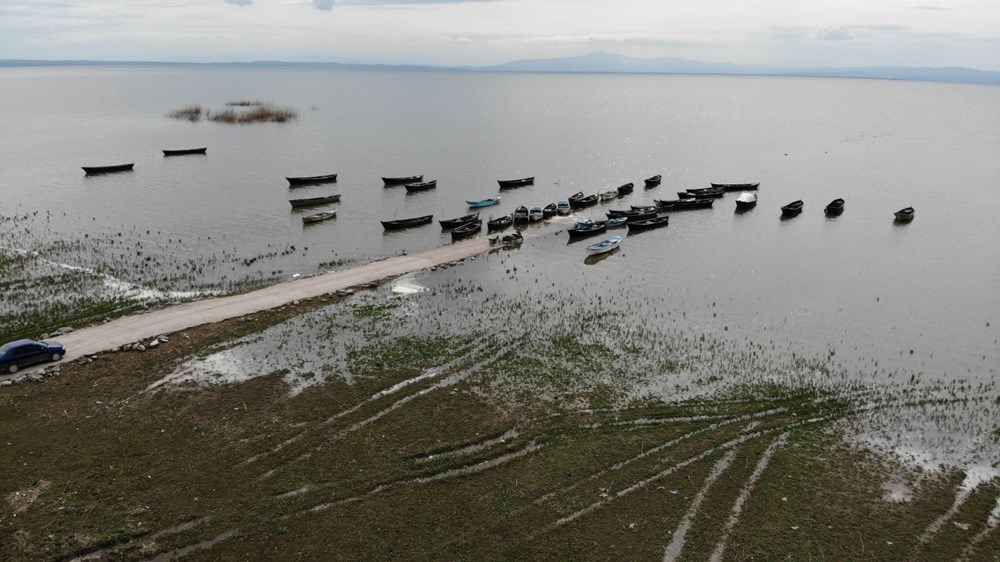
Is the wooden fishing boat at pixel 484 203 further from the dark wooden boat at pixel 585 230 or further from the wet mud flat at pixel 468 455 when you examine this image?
the wet mud flat at pixel 468 455

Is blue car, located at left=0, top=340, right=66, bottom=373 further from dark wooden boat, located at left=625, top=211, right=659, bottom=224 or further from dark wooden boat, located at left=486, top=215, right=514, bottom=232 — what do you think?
dark wooden boat, located at left=625, top=211, right=659, bottom=224

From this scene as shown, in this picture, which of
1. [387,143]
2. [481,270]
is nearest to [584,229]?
[481,270]

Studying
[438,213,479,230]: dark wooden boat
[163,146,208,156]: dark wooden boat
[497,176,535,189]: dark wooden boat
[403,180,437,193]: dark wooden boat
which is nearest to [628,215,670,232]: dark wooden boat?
[438,213,479,230]: dark wooden boat

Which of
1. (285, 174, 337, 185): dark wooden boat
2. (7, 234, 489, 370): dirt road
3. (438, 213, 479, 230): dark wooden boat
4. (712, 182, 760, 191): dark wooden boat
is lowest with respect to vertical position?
(7, 234, 489, 370): dirt road

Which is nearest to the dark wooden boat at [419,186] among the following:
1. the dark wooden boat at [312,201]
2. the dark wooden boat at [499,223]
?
the dark wooden boat at [312,201]

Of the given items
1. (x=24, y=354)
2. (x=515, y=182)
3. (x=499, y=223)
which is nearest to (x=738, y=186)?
(x=515, y=182)

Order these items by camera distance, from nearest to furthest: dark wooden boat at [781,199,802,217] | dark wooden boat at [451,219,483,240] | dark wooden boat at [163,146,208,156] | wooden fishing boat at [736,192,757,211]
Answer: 1. dark wooden boat at [451,219,483,240]
2. dark wooden boat at [781,199,802,217]
3. wooden fishing boat at [736,192,757,211]
4. dark wooden boat at [163,146,208,156]
